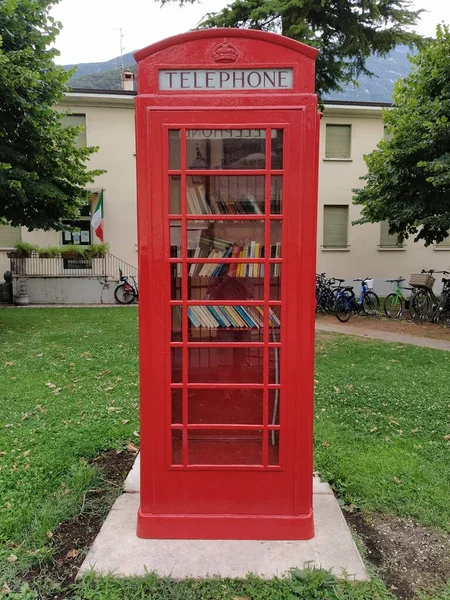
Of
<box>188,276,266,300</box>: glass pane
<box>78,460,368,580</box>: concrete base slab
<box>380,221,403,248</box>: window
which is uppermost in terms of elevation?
<box>380,221,403,248</box>: window

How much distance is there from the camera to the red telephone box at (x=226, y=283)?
265 centimetres

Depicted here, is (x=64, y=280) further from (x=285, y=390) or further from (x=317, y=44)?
(x=285, y=390)

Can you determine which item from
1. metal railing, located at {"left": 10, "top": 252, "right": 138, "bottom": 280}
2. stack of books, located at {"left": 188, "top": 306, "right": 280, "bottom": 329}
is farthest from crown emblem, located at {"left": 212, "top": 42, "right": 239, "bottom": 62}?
metal railing, located at {"left": 10, "top": 252, "right": 138, "bottom": 280}

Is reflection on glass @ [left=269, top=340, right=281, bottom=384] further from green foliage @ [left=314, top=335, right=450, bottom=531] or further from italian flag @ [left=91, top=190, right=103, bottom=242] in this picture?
italian flag @ [left=91, top=190, right=103, bottom=242]

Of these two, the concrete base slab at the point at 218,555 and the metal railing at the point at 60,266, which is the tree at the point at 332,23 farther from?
the concrete base slab at the point at 218,555

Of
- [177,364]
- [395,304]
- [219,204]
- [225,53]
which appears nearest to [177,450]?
[177,364]

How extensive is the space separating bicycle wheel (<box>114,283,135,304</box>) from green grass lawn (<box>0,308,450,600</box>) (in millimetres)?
8515

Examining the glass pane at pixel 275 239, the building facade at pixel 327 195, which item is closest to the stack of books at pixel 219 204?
the glass pane at pixel 275 239

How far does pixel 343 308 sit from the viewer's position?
1345 cm

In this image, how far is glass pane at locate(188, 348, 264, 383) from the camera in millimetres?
2988

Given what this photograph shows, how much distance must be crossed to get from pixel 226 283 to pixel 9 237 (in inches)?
741

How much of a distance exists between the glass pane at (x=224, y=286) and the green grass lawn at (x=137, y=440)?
5.33 feet

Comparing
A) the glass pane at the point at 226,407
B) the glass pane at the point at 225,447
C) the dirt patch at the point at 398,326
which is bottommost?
the dirt patch at the point at 398,326

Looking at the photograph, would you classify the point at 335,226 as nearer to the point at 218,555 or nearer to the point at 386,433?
the point at 386,433
